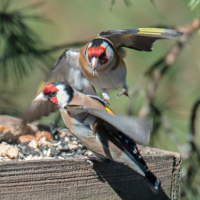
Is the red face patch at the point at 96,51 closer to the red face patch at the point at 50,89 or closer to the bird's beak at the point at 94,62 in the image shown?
the bird's beak at the point at 94,62

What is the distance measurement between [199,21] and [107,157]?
123cm

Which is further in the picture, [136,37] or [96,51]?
[136,37]

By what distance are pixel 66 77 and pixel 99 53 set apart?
0.45m

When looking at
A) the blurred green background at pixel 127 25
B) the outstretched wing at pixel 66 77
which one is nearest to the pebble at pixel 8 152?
the outstretched wing at pixel 66 77

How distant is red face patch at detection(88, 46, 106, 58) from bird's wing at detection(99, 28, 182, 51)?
0.35 ft

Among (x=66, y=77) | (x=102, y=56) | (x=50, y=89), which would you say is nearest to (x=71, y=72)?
(x=66, y=77)

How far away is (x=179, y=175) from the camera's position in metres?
1.55

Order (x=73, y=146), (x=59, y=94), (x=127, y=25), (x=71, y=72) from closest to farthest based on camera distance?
1. (x=59, y=94)
2. (x=73, y=146)
3. (x=71, y=72)
4. (x=127, y=25)

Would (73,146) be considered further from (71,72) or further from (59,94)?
(71,72)

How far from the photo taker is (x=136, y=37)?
5.60 ft

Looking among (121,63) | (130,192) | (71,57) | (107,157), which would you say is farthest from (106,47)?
(130,192)

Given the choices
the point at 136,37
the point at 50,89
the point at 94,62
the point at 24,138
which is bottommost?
the point at 24,138

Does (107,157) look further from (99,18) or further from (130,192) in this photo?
(99,18)

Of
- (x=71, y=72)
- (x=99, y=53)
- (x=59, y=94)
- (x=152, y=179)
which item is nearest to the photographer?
(x=152, y=179)
